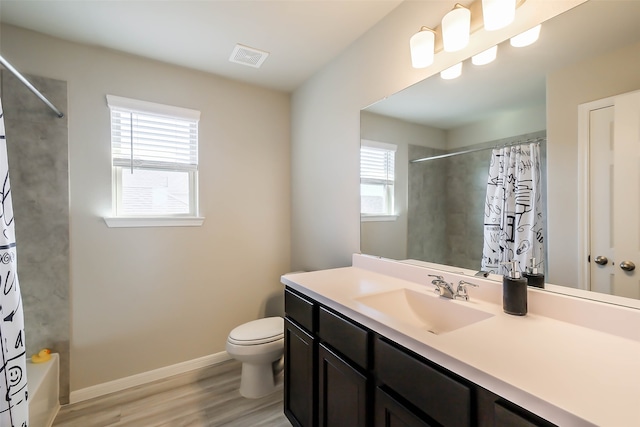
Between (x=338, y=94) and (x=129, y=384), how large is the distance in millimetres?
2710

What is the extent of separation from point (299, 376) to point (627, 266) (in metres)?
1.43

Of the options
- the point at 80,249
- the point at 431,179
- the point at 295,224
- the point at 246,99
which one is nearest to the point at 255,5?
the point at 246,99

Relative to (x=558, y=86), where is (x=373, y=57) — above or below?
above

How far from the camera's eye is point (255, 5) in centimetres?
159

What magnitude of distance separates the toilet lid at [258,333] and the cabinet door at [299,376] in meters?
0.38

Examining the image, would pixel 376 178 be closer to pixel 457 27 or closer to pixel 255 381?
pixel 457 27

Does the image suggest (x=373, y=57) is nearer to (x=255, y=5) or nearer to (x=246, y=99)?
(x=255, y=5)

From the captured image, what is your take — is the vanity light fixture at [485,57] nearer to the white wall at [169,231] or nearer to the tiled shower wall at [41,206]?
the white wall at [169,231]

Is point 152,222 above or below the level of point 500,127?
below

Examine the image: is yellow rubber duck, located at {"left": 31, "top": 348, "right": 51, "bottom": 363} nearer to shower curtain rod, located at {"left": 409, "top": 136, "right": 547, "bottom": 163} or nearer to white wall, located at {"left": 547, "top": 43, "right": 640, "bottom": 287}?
shower curtain rod, located at {"left": 409, "top": 136, "right": 547, "bottom": 163}

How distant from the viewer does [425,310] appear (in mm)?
1251

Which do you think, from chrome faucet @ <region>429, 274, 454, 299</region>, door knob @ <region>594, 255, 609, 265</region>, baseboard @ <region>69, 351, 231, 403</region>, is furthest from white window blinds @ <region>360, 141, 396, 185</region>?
baseboard @ <region>69, 351, 231, 403</region>

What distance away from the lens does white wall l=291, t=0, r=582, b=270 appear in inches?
54.6

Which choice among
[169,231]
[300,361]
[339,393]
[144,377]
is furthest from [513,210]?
[144,377]
